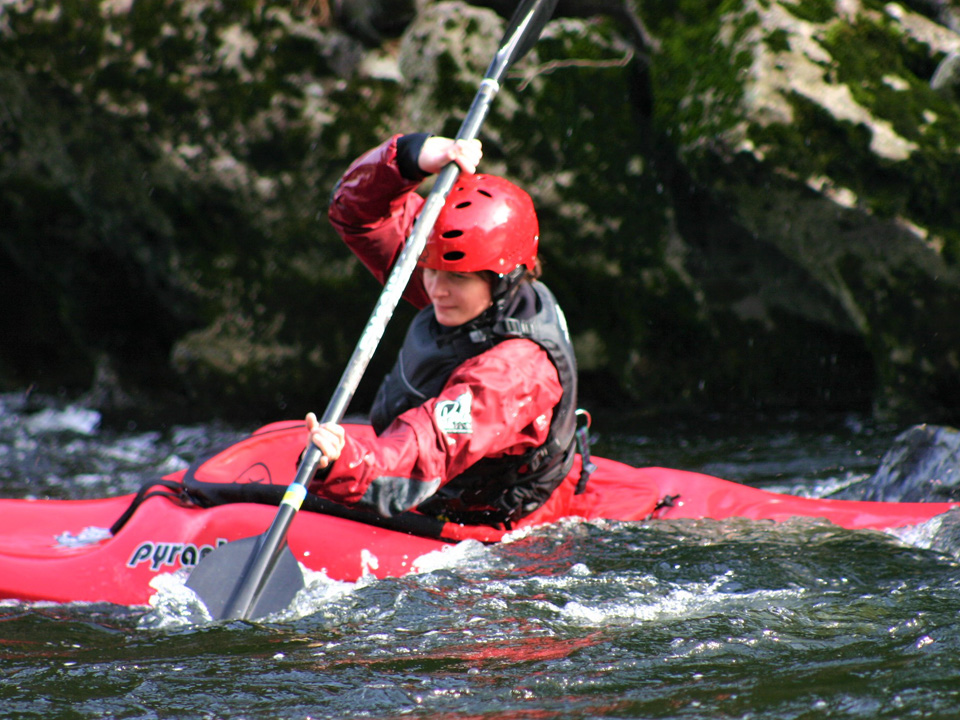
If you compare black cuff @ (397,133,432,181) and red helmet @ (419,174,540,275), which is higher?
black cuff @ (397,133,432,181)

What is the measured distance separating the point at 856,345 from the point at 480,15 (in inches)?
132

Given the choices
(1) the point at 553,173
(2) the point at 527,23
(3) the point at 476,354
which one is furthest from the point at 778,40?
(3) the point at 476,354

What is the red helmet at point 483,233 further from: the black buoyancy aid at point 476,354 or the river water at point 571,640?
the river water at point 571,640

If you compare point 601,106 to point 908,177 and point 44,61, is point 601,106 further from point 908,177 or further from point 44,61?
point 44,61

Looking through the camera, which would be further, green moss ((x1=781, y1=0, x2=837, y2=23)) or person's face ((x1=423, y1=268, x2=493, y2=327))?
green moss ((x1=781, y1=0, x2=837, y2=23))

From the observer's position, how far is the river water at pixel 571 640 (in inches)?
90.6

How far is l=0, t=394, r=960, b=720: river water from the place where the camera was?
2301 mm

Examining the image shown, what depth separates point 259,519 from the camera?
3.29m

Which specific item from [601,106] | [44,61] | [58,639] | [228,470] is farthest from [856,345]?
[44,61]

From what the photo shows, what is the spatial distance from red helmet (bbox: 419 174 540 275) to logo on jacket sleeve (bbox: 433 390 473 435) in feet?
1.75

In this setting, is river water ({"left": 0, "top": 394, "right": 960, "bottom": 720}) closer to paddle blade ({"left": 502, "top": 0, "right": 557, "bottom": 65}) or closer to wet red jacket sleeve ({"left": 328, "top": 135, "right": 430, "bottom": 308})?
wet red jacket sleeve ({"left": 328, "top": 135, "right": 430, "bottom": 308})

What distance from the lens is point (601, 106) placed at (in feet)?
21.6

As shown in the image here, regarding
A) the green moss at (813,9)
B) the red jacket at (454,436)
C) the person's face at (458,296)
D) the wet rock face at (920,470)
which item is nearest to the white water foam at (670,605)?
the red jacket at (454,436)

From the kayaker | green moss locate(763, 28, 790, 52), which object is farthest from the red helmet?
green moss locate(763, 28, 790, 52)
